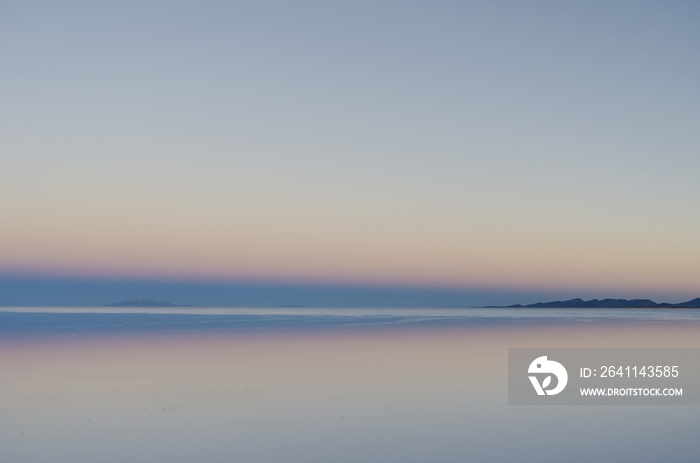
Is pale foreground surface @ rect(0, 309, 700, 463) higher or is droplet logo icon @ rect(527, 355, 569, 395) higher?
droplet logo icon @ rect(527, 355, 569, 395)

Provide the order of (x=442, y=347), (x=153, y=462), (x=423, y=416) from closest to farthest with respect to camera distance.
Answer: (x=153, y=462) < (x=423, y=416) < (x=442, y=347)

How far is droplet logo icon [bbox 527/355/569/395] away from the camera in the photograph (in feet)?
29.5

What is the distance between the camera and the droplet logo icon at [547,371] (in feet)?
29.5

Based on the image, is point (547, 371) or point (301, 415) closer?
point (301, 415)

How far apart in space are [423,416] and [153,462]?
3.26 meters

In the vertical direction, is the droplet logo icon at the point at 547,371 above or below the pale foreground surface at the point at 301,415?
above

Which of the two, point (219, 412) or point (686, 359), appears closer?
point (219, 412)

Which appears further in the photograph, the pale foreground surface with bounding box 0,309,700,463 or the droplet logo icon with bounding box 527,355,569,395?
the droplet logo icon with bounding box 527,355,569,395

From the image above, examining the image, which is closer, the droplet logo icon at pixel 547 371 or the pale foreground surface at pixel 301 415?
the pale foreground surface at pixel 301 415

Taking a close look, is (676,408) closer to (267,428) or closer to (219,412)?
(267,428)

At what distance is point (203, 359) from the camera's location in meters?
12.4

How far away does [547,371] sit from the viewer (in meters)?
10.7

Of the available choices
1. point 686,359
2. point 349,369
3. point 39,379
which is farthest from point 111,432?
point 686,359

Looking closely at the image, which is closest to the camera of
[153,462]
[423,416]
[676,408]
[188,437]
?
[153,462]
